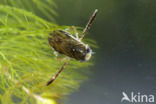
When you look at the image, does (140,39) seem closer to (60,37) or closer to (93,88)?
(93,88)

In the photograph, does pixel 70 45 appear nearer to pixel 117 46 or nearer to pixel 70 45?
pixel 70 45

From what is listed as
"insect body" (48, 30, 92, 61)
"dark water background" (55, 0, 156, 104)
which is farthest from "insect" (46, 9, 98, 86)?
"dark water background" (55, 0, 156, 104)

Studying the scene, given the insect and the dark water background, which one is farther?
the dark water background

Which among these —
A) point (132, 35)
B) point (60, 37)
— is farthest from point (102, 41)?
point (60, 37)

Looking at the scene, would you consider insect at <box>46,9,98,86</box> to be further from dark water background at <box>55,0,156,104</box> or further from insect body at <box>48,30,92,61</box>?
dark water background at <box>55,0,156,104</box>
